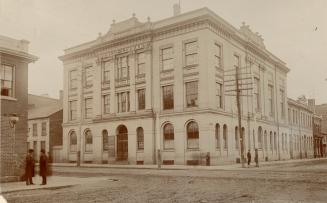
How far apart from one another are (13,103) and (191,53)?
62.0 ft

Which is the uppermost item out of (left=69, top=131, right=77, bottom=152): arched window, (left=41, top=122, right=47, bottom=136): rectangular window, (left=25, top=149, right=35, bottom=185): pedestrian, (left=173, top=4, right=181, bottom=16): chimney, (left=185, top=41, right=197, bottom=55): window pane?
(left=173, top=4, right=181, bottom=16): chimney

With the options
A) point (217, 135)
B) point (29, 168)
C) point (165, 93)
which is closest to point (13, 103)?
point (29, 168)

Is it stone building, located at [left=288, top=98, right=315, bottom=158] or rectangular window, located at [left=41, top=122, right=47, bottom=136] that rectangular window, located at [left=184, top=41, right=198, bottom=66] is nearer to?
rectangular window, located at [left=41, top=122, right=47, bottom=136]

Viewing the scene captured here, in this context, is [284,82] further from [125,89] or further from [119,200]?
[119,200]

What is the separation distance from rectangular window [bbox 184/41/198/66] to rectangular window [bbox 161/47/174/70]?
1598mm

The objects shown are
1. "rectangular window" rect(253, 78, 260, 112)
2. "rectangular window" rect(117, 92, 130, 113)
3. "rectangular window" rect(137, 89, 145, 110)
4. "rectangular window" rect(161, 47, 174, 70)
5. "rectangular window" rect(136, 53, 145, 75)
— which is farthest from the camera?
"rectangular window" rect(253, 78, 260, 112)

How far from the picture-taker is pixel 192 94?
34.8 metres

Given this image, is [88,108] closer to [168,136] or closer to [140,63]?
[140,63]

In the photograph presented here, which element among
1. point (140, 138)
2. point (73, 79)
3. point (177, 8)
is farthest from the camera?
point (73, 79)

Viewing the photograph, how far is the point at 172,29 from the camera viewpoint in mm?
36000

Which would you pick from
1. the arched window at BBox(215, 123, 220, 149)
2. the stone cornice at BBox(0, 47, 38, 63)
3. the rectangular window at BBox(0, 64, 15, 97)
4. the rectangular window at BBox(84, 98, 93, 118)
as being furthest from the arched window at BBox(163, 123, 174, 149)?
the rectangular window at BBox(0, 64, 15, 97)

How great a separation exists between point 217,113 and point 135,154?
28.9ft

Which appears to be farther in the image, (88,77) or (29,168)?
(88,77)

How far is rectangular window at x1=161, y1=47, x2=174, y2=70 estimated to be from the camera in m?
36.5
